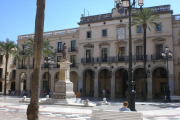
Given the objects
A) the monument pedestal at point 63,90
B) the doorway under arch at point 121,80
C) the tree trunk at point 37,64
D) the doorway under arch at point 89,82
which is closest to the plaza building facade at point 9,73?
the doorway under arch at point 89,82

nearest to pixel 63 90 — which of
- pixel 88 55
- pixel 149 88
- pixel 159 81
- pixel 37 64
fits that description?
pixel 37 64

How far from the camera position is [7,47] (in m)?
45.6

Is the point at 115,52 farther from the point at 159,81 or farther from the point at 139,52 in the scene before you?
the point at 159,81

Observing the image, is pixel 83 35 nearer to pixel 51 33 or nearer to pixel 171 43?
pixel 51 33

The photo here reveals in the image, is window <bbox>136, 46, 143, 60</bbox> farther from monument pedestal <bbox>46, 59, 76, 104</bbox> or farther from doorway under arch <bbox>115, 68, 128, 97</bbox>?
monument pedestal <bbox>46, 59, 76, 104</bbox>

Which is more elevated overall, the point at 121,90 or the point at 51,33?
the point at 51,33

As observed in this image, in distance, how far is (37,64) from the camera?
8.39 m

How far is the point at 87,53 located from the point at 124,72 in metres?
7.43

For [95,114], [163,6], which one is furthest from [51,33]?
[95,114]

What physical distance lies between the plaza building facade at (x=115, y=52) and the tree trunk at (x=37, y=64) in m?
25.8

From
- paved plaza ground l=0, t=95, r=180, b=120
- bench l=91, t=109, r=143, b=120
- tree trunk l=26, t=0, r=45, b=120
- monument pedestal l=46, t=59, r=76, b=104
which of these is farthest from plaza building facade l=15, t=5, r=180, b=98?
tree trunk l=26, t=0, r=45, b=120

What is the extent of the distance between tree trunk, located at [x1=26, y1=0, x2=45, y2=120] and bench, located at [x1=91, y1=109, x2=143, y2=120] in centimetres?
242

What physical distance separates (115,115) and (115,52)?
97.6 feet

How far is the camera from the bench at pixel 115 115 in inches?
334
